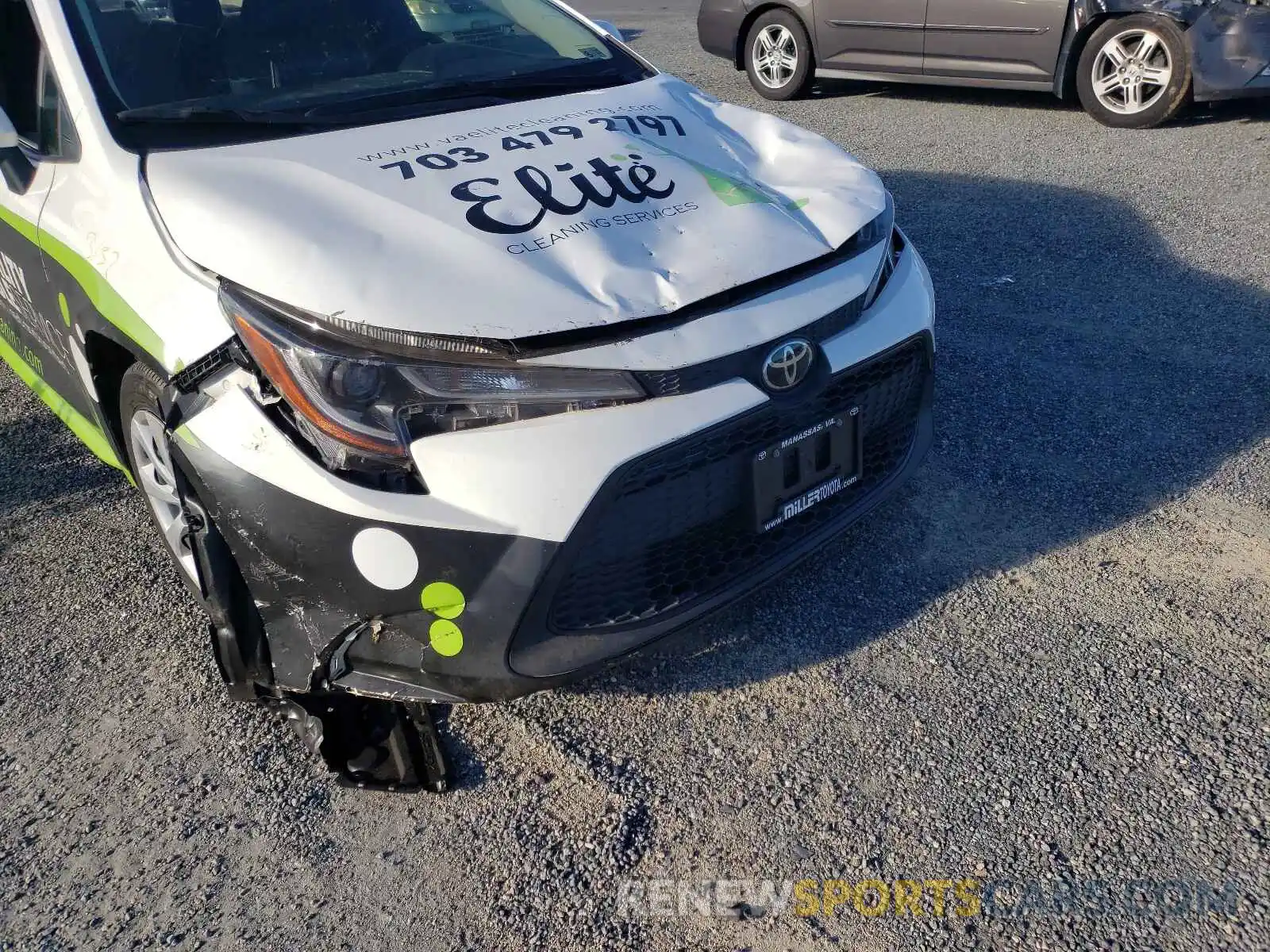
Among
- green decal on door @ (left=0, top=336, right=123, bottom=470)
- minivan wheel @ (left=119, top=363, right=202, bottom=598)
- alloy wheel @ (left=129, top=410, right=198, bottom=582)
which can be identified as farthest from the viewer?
green decal on door @ (left=0, top=336, right=123, bottom=470)

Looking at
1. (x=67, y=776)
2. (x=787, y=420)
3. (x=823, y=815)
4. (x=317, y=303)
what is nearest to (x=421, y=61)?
(x=317, y=303)

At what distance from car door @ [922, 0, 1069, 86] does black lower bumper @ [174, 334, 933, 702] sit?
5340mm

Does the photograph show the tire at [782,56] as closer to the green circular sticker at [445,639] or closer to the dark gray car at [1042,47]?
the dark gray car at [1042,47]

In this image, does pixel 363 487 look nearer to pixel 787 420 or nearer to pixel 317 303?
pixel 317 303

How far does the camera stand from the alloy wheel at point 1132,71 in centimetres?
636

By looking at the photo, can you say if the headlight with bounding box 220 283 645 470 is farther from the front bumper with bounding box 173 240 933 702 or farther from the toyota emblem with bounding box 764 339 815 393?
the toyota emblem with bounding box 764 339 815 393

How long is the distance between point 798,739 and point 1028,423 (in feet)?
5.49

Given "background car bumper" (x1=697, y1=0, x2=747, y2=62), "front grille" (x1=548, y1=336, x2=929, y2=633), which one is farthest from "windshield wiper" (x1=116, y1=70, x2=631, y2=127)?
"background car bumper" (x1=697, y1=0, x2=747, y2=62)

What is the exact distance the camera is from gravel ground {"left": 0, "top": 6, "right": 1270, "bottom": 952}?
6.64 ft

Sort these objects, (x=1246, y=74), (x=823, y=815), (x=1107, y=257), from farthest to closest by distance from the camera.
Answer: (x=1246, y=74) → (x=1107, y=257) → (x=823, y=815)

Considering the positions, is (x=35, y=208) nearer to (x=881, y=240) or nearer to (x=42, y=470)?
(x=42, y=470)

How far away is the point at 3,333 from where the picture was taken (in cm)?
351

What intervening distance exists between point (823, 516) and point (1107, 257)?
294 centimetres

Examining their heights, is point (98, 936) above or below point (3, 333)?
below
